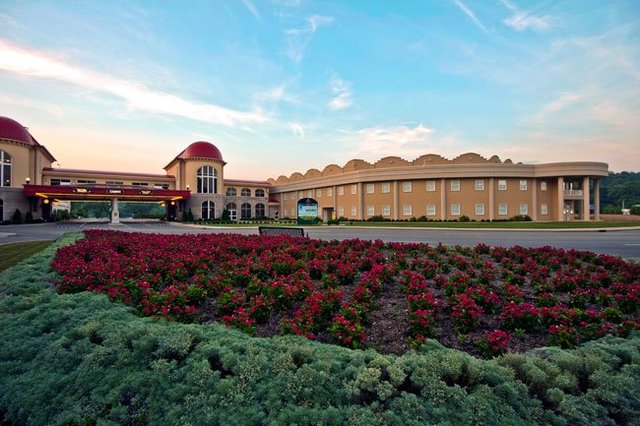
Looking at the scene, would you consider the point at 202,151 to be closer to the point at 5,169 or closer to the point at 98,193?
the point at 98,193

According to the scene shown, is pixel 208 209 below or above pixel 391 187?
below

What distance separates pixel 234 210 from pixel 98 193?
23420mm

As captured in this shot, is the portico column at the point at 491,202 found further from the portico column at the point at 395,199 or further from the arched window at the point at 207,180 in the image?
the arched window at the point at 207,180

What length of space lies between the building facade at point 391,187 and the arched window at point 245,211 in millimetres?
9694

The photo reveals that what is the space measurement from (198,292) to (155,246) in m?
5.12

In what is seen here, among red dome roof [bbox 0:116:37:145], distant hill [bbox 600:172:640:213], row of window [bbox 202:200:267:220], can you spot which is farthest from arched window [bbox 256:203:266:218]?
Result: distant hill [bbox 600:172:640:213]

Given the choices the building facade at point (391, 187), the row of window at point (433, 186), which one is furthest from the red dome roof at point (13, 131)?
the row of window at point (433, 186)

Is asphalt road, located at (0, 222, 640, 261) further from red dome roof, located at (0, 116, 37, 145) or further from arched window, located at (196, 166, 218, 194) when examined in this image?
arched window, located at (196, 166, 218, 194)

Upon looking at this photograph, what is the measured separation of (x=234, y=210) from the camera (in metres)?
64.4

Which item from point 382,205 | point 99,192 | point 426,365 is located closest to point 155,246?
point 426,365

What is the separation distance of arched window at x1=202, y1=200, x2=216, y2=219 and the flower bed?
49.1 meters

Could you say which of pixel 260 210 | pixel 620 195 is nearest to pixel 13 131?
pixel 260 210

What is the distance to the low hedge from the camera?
2576 mm

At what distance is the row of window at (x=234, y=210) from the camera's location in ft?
184
